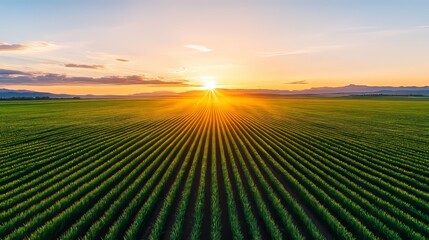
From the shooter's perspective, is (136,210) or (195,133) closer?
(136,210)

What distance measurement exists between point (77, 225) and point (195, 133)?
55.0 feet

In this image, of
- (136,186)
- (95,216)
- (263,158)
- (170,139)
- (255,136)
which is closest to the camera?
(95,216)

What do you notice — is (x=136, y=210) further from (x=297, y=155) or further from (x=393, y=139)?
(x=393, y=139)

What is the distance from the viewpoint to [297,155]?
1545 centimetres

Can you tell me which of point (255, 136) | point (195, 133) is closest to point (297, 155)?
point (255, 136)

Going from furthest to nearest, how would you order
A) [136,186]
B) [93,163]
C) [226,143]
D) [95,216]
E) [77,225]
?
1. [226,143]
2. [93,163]
3. [136,186]
4. [95,216]
5. [77,225]

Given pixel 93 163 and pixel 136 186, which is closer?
pixel 136 186

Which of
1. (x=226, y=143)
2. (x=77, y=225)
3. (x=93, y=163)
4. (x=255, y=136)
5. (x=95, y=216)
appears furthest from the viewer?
(x=255, y=136)

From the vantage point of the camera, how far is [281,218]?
8211 mm

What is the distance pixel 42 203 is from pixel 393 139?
75.4 feet

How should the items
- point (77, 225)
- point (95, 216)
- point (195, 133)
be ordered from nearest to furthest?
point (77, 225), point (95, 216), point (195, 133)

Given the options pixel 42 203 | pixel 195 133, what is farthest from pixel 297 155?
pixel 42 203

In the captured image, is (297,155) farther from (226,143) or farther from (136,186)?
(136,186)

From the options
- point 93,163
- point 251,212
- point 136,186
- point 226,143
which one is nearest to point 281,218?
point 251,212
